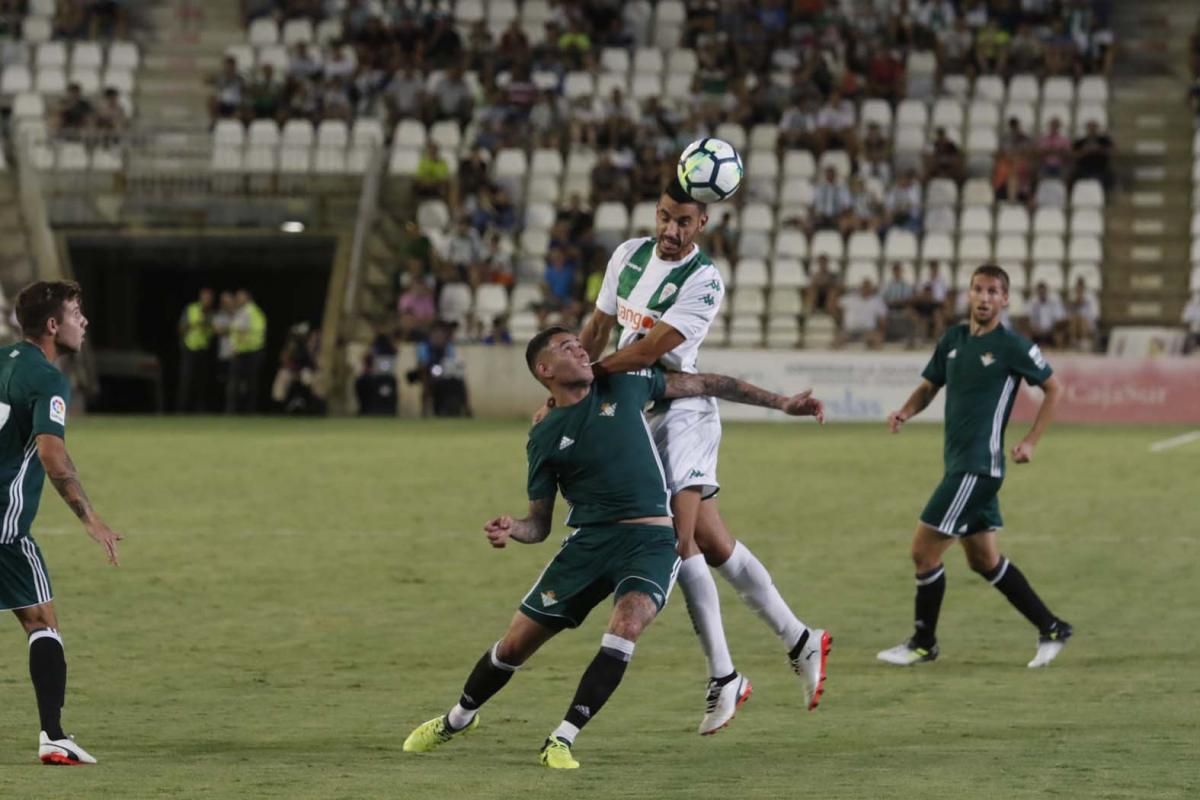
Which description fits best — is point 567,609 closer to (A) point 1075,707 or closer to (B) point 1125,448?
(A) point 1075,707

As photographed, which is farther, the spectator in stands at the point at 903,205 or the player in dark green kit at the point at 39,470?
the spectator in stands at the point at 903,205

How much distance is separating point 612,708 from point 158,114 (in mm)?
28790

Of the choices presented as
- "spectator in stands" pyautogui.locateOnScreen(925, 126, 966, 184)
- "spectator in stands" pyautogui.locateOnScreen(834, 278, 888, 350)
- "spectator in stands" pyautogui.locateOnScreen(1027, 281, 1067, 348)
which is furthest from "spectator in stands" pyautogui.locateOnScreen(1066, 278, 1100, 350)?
"spectator in stands" pyautogui.locateOnScreen(925, 126, 966, 184)

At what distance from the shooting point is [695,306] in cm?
895

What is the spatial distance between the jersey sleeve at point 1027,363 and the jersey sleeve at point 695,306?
238cm

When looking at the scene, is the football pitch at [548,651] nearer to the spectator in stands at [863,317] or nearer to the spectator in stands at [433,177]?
the spectator in stands at [863,317]

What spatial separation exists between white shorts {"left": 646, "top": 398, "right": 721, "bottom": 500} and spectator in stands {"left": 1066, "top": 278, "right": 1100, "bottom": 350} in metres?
22.8

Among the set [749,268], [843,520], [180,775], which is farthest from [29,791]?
[749,268]

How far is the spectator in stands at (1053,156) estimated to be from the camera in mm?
33969

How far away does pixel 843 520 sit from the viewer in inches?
695

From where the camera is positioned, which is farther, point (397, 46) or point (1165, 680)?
point (397, 46)

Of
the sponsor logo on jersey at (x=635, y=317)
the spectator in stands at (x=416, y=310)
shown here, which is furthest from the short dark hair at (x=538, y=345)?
the spectator in stands at (x=416, y=310)

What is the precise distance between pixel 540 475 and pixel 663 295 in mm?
1238

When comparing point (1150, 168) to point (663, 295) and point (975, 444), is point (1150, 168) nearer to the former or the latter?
point (975, 444)
